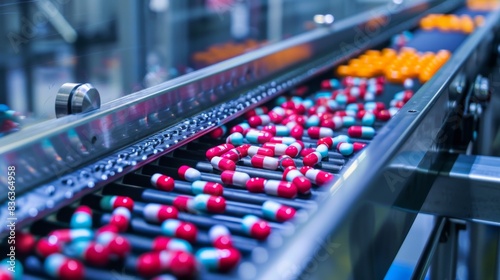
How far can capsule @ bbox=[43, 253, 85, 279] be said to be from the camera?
31.3 inches

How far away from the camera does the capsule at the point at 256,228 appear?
938 mm

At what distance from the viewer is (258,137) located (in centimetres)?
150

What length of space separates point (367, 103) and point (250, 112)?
48 centimetres

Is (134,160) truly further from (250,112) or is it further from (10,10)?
(10,10)

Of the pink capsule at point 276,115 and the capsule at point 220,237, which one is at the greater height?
the pink capsule at point 276,115

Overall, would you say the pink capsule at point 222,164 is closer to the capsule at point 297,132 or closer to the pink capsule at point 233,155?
the pink capsule at point 233,155

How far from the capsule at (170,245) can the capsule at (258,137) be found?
2.06 feet

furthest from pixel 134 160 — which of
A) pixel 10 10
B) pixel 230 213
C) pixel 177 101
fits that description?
pixel 10 10

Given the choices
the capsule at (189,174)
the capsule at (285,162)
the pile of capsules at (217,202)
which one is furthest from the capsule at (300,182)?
the capsule at (189,174)

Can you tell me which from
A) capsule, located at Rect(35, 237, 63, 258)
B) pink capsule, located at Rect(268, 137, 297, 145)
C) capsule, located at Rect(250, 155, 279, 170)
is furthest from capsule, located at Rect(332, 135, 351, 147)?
capsule, located at Rect(35, 237, 63, 258)

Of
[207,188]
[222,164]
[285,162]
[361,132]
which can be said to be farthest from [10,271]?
[361,132]

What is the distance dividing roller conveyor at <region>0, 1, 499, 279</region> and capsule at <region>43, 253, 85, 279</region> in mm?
22

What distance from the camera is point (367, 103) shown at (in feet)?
6.50

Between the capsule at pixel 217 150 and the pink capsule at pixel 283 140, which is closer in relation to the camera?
the capsule at pixel 217 150
